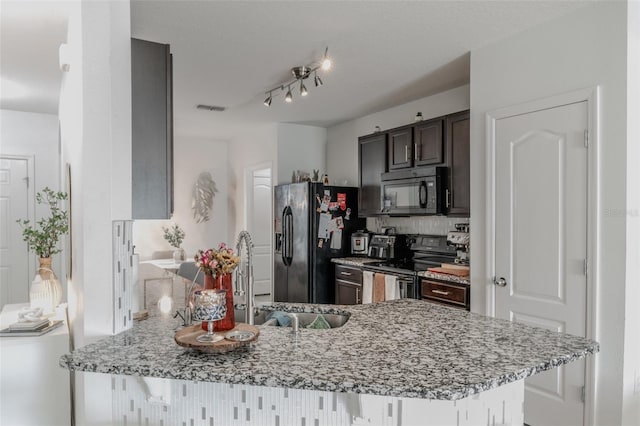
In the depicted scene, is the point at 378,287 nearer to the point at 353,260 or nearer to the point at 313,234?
the point at 353,260

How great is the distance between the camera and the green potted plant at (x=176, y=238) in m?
6.02

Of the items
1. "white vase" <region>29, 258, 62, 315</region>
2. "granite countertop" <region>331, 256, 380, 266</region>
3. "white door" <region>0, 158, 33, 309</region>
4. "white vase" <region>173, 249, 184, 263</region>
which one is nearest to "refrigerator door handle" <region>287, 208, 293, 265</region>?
"granite countertop" <region>331, 256, 380, 266</region>

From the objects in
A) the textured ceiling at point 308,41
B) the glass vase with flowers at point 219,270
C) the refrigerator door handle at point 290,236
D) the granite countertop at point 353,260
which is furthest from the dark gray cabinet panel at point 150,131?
the refrigerator door handle at point 290,236

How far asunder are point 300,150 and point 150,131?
13.4 feet

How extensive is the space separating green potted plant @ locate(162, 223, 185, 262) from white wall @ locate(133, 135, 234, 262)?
Result: 99 millimetres

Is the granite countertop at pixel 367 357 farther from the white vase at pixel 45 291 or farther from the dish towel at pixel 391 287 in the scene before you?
the dish towel at pixel 391 287

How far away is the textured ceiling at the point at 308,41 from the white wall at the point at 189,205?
239 centimetres

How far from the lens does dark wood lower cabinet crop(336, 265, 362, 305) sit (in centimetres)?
447

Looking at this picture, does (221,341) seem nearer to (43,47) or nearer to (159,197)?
(159,197)

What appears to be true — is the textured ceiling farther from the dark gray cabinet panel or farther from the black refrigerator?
the black refrigerator

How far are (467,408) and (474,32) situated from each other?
237cm

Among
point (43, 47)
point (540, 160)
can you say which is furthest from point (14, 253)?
point (540, 160)

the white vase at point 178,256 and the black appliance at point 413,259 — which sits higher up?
the black appliance at point 413,259

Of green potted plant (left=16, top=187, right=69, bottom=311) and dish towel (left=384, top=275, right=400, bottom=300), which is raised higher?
green potted plant (left=16, top=187, right=69, bottom=311)
